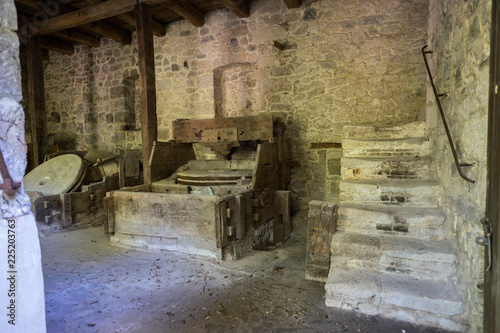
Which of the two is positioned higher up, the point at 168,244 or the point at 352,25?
the point at 352,25

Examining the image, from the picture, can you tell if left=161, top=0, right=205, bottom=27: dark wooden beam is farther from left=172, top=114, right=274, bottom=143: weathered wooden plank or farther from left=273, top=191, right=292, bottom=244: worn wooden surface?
left=273, top=191, right=292, bottom=244: worn wooden surface

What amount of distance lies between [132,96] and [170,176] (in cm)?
368

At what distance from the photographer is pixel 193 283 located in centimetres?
288

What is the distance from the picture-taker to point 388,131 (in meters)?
4.08

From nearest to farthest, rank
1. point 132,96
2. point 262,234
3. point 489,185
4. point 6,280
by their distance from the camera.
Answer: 1. point 6,280
2. point 489,185
3. point 262,234
4. point 132,96

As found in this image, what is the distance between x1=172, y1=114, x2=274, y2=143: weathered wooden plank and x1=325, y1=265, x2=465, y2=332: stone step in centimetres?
242

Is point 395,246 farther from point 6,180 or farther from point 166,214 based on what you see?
point 6,180

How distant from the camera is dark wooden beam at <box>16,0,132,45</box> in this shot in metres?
5.39

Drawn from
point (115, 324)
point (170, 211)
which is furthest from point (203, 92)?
point (115, 324)

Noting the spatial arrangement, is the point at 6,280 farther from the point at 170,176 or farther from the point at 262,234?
the point at 170,176

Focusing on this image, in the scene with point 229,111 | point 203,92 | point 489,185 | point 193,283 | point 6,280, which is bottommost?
point 193,283

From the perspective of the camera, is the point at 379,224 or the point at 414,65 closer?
the point at 379,224

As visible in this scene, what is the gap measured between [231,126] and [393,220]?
2.66m

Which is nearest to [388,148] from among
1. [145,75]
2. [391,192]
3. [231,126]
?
[391,192]
